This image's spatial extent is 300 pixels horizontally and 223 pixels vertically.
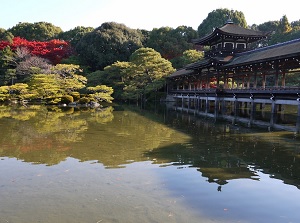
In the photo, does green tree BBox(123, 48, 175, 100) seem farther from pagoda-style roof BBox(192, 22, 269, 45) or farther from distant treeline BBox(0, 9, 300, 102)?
pagoda-style roof BBox(192, 22, 269, 45)

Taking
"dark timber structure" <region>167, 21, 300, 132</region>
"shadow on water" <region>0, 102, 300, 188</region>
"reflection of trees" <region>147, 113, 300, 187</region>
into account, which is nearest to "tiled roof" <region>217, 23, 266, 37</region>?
"dark timber structure" <region>167, 21, 300, 132</region>

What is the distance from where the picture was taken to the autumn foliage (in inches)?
1959

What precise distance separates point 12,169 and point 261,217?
6.75m

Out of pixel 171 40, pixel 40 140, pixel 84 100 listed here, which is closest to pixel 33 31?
pixel 171 40

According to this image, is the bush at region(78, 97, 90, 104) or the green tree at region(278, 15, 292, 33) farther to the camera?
the green tree at region(278, 15, 292, 33)

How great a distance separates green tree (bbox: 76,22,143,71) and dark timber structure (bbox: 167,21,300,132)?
19505 millimetres

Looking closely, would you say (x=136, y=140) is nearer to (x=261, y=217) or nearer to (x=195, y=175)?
(x=195, y=175)

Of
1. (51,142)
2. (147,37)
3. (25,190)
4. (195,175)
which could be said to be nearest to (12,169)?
(25,190)

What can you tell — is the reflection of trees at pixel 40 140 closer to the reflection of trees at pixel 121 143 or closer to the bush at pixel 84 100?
the reflection of trees at pixel 121 143

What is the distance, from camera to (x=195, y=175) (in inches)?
300

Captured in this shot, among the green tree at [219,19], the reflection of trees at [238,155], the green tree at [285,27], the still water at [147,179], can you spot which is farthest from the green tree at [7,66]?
the green tree at [285,27]

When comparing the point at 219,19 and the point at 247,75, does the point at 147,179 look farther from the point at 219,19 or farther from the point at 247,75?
the point at 219,19

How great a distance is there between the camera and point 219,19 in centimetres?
6938

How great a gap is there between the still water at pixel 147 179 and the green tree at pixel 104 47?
42278 mm
